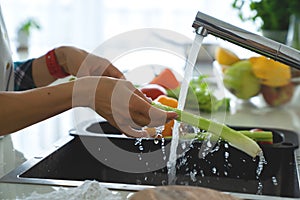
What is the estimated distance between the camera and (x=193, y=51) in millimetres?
906

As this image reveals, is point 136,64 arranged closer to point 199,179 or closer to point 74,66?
point 74,66

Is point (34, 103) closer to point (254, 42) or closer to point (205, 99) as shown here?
point (254, 42)

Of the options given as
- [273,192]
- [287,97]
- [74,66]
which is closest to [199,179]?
[273,192]

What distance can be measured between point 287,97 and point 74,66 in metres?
0.71

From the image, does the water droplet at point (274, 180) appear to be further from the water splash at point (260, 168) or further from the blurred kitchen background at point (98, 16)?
the blurred kitchen background at point (98, 16)

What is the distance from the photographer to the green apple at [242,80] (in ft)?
5.08

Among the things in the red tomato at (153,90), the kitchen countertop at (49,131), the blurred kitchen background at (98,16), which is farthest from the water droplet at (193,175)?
the blurred kitchen background at (98,16)

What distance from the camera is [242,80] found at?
1.56m

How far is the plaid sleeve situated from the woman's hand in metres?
0.50

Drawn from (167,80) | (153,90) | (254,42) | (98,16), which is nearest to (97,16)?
(98,16)

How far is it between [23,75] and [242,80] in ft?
2.07

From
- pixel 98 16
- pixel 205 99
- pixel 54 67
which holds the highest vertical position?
pixel 98 16

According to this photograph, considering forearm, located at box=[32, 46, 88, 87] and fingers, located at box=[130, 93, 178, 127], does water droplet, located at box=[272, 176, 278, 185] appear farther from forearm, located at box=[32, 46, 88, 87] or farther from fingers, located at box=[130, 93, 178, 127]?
forearm, located at box=[32, 46, 88, 87]

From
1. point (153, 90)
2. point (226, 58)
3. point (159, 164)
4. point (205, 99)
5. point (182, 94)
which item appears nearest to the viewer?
point (182, 94)
